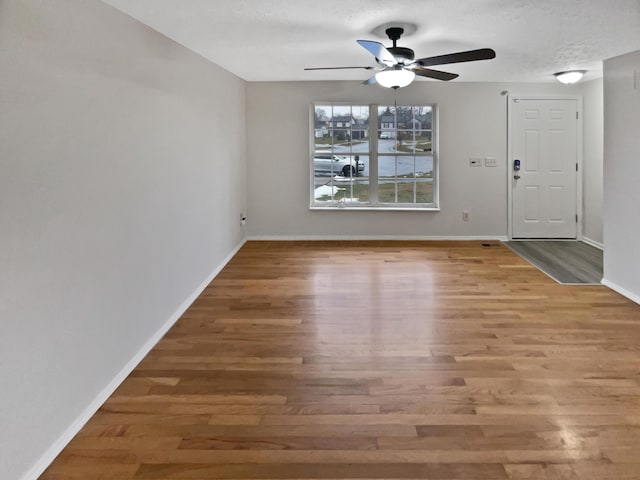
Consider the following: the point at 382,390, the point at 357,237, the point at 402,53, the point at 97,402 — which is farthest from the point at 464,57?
the point at 357,237

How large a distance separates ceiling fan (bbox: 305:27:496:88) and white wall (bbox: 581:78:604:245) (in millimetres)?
3318

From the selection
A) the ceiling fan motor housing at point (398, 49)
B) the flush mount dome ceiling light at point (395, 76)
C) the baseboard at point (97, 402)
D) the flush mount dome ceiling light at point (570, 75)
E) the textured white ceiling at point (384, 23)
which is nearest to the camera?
the baseboard at point (97, 402)

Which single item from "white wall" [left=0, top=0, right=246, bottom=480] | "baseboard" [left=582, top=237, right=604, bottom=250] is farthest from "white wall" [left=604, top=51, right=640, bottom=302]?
"white wall" [left=0, top=0, right=246, bottom=480]

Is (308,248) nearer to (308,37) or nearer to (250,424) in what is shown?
(308,37)

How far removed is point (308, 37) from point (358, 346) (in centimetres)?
235

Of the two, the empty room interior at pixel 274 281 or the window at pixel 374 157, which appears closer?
the empty room interior at pixel 274 281

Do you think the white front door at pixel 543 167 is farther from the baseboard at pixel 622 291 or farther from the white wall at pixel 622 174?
the baseboard at pixel 622 291

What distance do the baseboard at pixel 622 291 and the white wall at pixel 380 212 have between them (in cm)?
229

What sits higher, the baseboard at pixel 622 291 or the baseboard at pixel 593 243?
the baseboard at pixel 593 243

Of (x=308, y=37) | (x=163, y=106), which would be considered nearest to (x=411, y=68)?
(x=308, y=37)

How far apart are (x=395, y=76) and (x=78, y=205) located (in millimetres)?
2599

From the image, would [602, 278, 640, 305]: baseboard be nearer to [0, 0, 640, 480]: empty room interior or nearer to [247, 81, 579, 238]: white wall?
[0, 0, 640, 480]: empty room interior

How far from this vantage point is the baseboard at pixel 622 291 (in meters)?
4.02

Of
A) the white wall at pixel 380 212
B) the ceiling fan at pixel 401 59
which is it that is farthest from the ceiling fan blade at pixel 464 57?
the white wall at pixel 380 212
